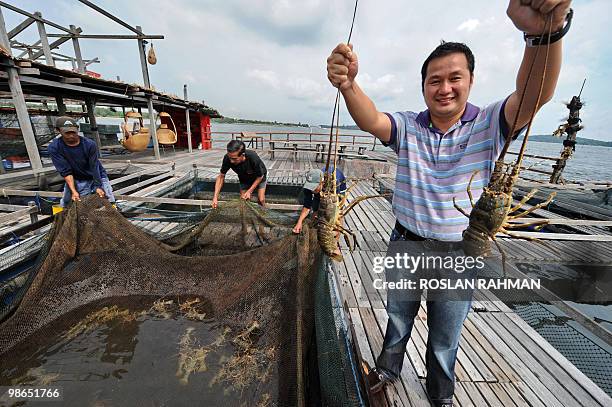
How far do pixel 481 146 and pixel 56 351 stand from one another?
434 centimetres

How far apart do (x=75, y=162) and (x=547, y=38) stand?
583 cm

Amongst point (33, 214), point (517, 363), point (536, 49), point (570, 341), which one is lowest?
point (570, 341)

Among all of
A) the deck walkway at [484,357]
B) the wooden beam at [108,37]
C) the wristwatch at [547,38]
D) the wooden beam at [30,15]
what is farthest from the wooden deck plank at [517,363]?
the wooden beam at [108,37]

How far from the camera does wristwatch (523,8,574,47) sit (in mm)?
1086

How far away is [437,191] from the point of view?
62.1 inches

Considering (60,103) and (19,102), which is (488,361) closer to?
(19,102)

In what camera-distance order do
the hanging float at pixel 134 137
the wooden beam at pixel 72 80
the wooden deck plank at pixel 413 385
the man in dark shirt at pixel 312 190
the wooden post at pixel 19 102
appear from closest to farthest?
the wooden deck plank at pixel 413 385 → the man in dark shirt at pixel 312 190 → the wooden post at pixel 19 102 → the wooden beam at pixel 72 80 → the hanging float at pixel 134 137

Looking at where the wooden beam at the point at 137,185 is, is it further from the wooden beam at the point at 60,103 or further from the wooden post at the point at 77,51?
the wooden post at the point at 77,51

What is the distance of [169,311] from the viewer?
10.3ft

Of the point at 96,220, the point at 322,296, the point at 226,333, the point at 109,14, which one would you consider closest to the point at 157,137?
the point at 109,14

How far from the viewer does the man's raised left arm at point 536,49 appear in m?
1.03

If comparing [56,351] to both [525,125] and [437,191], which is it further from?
[525,125]

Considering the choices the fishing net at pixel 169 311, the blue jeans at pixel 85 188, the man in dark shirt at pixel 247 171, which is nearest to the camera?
the fishing net at pixel 169 311

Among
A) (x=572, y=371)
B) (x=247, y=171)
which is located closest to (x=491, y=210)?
(x=572, y=371)
